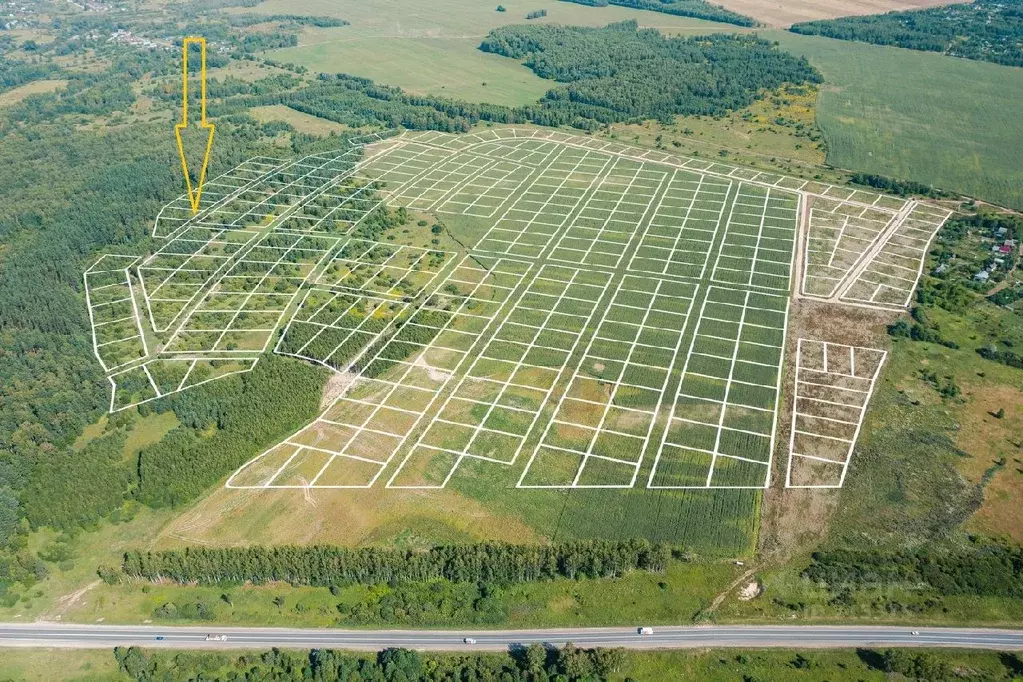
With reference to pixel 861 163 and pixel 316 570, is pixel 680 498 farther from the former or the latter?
pixel 861 163

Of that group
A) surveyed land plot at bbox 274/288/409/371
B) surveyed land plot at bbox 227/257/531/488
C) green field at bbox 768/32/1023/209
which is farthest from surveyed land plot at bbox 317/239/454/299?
green field at bbox 768/32/1023/209

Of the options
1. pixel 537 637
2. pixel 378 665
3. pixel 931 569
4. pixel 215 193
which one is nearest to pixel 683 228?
pixel 931 569

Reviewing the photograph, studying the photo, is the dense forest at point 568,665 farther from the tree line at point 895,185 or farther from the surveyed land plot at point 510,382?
the tree line at point 895,185

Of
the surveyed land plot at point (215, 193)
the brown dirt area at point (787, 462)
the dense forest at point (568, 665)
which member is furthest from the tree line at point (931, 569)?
the surveyed land plot at point (215, 193)

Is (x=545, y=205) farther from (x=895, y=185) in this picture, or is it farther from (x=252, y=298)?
(x=895, y=185)

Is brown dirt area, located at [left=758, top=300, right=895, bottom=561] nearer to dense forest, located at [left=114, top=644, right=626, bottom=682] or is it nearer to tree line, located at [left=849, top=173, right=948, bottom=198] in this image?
dense forest, located at [left=114, top=644, right=626, bottom=682]

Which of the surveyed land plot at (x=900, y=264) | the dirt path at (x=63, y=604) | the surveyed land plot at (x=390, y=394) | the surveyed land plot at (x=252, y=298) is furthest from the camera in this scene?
the surveyed land plot at (x=900, y=264)
